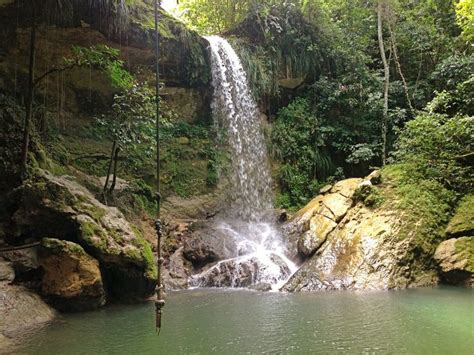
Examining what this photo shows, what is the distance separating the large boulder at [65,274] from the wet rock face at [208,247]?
Answer: 3463 millimetres

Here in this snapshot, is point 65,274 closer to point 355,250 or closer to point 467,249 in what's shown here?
point 355,250

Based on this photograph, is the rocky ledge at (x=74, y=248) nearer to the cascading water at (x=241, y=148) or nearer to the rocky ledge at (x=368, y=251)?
the rocky ledge at (x=368, y=251)

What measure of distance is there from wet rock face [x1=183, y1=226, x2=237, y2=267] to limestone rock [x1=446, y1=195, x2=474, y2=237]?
4.71m

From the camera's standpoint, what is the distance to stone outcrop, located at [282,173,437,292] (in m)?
8.08

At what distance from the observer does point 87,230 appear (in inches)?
264

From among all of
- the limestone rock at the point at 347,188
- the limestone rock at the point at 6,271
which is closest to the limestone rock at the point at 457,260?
the limestone rock at the point at 347,188

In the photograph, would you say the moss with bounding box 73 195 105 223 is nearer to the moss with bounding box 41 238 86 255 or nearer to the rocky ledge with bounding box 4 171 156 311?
the rocky ledge with bounding box 4 171 156 311

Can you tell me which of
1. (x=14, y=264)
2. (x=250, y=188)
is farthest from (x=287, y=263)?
(x=14, y=264)

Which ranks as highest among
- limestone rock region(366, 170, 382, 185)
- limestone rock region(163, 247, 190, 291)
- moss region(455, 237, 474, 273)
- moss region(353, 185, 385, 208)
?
limestone rock region(366, 170, 382, 185)

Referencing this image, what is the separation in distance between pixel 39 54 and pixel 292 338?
1015 cm

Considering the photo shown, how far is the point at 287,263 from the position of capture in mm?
9484

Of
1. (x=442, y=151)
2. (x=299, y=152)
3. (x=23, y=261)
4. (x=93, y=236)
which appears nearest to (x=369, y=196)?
(x=442, y=151)

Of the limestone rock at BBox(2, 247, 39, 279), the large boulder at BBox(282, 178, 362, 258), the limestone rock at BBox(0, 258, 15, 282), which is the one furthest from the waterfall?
the limestone rock at BBox(0, 258, 15, 282)

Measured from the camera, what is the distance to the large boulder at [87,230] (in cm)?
672
